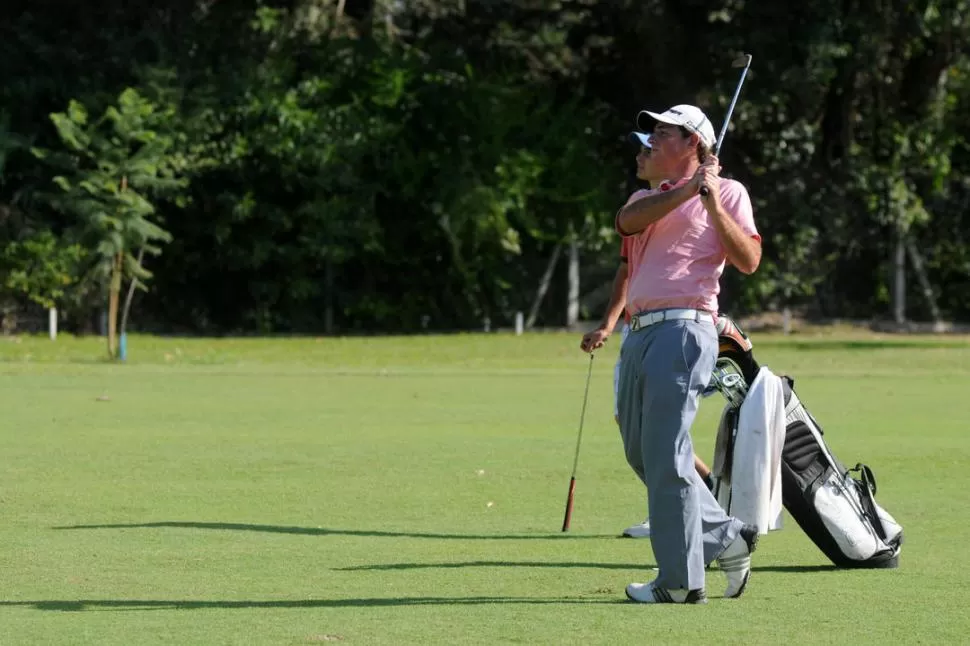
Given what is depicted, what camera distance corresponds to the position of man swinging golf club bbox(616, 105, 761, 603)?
748cm

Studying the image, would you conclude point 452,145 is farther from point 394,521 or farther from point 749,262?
point 749,262

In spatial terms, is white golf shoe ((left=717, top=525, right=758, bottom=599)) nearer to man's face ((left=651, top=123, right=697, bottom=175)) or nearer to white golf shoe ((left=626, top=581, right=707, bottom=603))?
white golf shoe ((left=626, top=581, right=707, bottom=603))

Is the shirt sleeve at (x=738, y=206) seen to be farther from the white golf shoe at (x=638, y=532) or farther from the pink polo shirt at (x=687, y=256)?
the white golf shoe at (x=638, y=532)

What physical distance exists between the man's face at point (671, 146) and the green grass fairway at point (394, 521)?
177cm

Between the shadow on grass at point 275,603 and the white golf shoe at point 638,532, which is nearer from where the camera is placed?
the shadow on grass at point 275,603

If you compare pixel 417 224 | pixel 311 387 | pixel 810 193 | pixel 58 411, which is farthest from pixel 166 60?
pixel 58 411

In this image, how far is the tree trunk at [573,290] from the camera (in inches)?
1601

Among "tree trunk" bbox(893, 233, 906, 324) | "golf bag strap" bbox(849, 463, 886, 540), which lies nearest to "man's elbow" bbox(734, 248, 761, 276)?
"golf bag strap" bbox(849, 463, 886, 540)

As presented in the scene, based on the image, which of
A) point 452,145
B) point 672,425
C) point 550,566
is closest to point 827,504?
point 550,566

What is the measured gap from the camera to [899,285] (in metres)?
42.4

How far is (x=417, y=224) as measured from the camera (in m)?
39.8

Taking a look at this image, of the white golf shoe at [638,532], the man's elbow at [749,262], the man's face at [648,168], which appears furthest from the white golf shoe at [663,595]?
the white golf shoe at [638,532]

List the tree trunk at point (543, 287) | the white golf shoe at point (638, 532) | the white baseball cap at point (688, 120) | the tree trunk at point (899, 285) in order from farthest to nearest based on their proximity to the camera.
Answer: the tree trunk at point (899, 285) → the tree trunk at point (543, 287) → the white golf shoe at point (638, 532) → the white baseball cap at point (688, 120)

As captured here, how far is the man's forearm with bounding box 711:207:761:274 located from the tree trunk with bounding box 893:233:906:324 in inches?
1402
